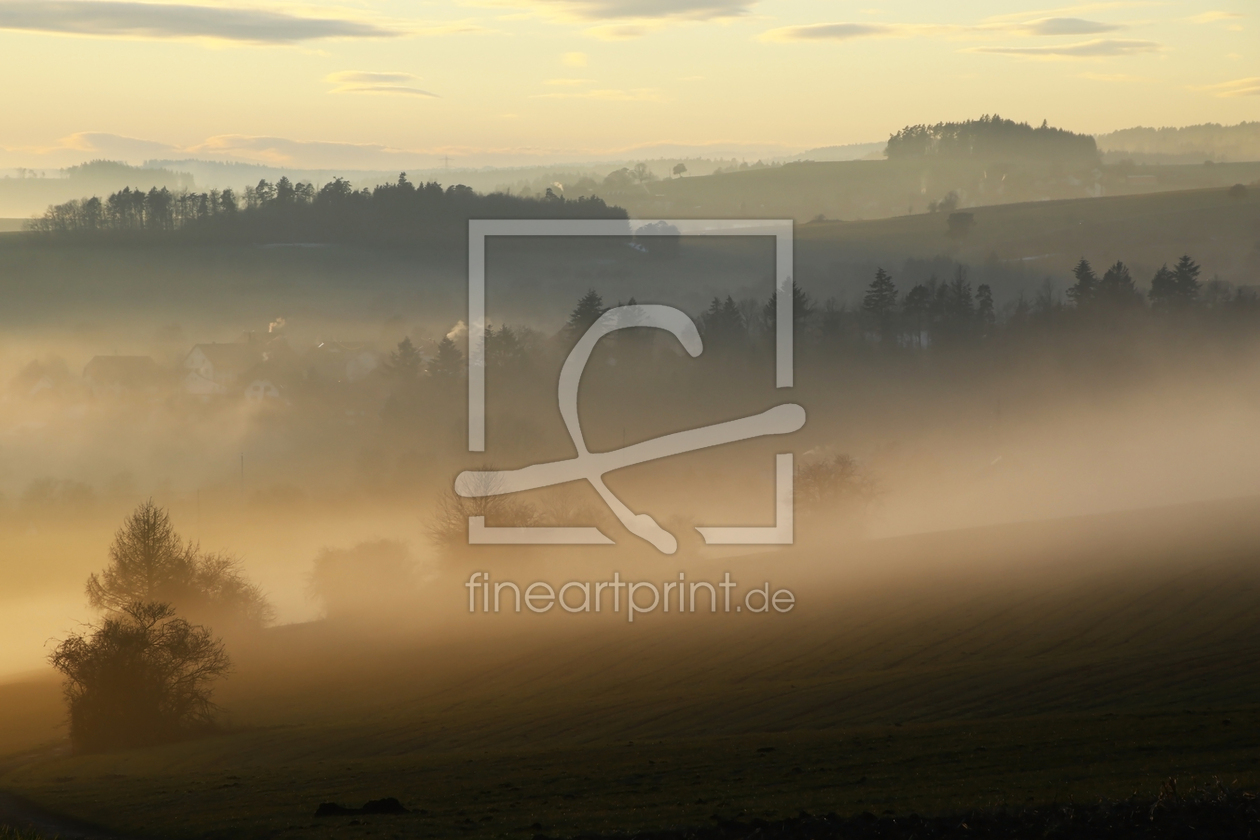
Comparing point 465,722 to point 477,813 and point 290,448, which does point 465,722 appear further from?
point 290,448

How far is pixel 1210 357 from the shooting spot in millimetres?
151125

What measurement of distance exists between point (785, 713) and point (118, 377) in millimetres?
176238

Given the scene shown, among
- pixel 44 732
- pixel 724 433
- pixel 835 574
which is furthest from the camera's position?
pixel 724 433

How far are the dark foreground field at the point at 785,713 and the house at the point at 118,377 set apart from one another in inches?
4928

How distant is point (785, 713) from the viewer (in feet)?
133

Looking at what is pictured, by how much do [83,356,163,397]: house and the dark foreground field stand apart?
12516 cm

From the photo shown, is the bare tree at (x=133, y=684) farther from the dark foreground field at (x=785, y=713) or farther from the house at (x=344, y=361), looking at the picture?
the house at (x=344, y=361)

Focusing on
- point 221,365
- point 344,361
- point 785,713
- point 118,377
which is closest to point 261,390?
point 344,361

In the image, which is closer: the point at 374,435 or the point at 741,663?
the point at 741,663

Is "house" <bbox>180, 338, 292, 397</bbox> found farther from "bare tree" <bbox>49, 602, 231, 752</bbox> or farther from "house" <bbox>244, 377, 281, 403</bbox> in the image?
"bare tree" <bbox>49, 602, 231, 752</bbox>

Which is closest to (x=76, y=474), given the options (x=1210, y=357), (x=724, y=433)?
(x=724, y=433)

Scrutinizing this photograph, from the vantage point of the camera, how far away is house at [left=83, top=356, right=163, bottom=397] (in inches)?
7510

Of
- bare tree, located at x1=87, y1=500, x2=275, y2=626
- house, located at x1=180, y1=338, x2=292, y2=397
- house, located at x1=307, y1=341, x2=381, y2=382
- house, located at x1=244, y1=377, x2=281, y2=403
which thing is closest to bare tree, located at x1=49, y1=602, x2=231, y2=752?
bare tree, located at x1=87, y1=500, x2=275, y2=626

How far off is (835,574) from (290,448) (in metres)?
112
